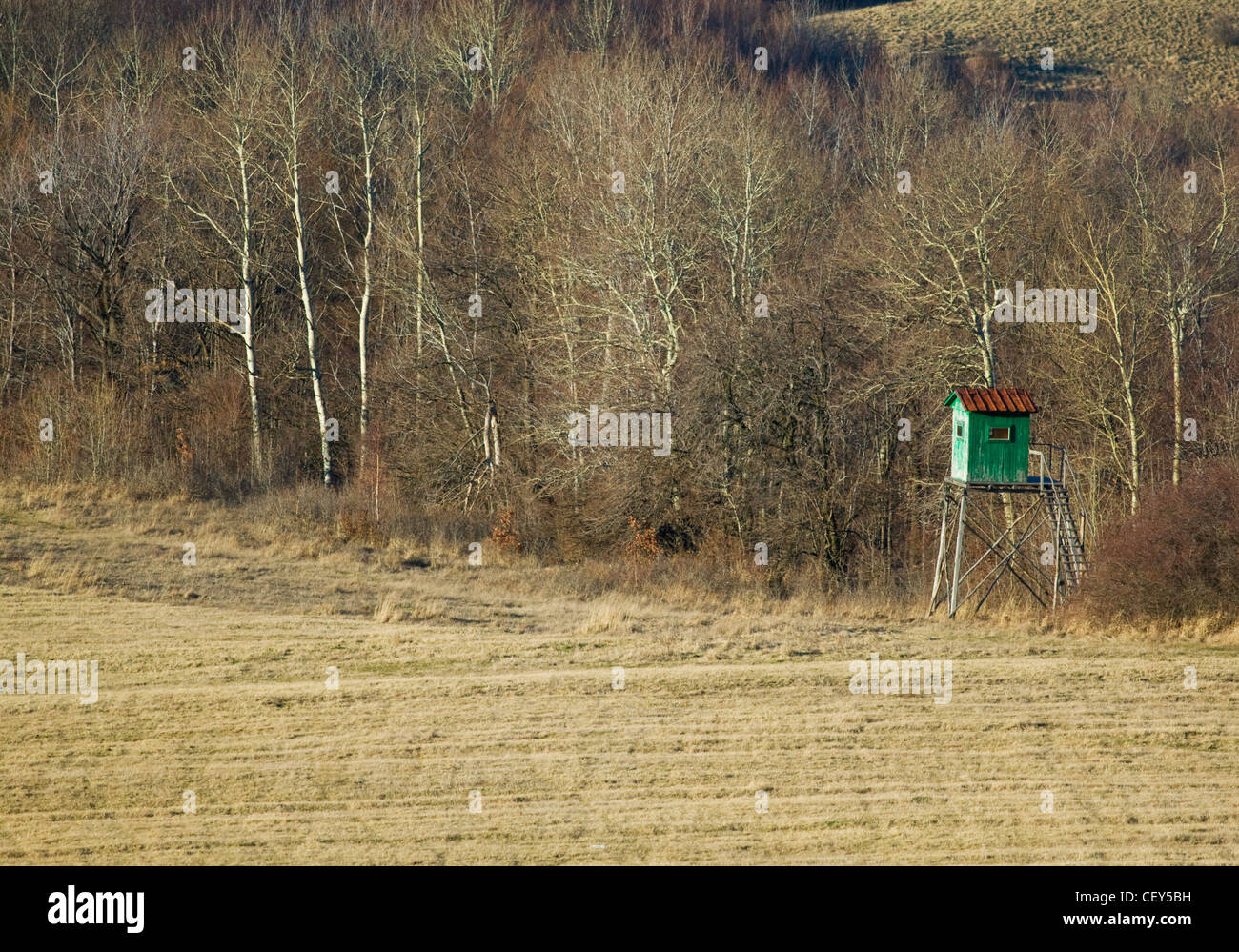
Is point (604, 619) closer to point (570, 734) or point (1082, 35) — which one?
point (570, 734)

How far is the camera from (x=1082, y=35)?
274 ft

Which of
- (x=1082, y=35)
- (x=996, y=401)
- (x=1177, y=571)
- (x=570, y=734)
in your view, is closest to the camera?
(x=570, y=734)

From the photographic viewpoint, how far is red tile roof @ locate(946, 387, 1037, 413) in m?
24.1

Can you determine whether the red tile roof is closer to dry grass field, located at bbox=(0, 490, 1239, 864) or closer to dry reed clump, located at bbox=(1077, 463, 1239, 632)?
dry reed clump, located at bbox=(1077, 463, 1239, 632)

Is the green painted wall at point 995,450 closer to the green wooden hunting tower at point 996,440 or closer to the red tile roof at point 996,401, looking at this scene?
the green wooden hunting tower at point 996,440

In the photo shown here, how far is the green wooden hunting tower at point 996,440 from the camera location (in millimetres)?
24219

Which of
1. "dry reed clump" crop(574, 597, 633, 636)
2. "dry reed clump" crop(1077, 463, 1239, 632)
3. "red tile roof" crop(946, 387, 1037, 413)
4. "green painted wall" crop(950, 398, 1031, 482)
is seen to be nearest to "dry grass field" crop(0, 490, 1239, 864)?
"dry reed clump" crop(574, 597, 633, 636)

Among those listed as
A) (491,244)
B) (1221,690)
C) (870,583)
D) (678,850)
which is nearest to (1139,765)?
(1221,690)

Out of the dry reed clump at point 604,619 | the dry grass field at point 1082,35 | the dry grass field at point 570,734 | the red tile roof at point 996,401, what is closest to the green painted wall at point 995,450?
the red tile roof at point 996,401

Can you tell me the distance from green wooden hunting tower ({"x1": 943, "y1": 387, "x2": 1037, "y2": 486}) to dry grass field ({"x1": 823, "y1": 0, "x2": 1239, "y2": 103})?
183 ft

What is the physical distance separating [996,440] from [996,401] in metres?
0.75

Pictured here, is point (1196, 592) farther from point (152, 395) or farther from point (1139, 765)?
point (152, 395)

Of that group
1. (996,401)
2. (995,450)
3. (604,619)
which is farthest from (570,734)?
(996,401)
